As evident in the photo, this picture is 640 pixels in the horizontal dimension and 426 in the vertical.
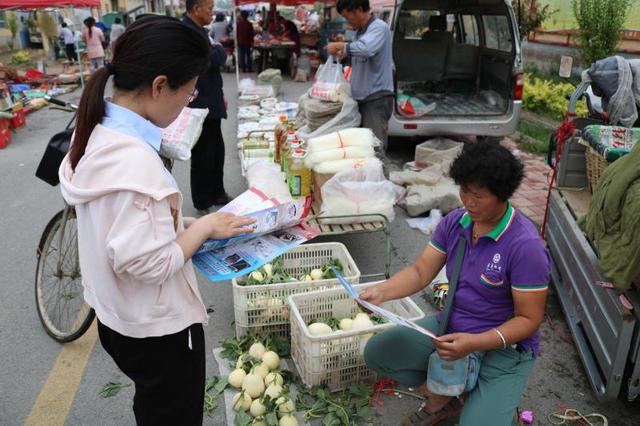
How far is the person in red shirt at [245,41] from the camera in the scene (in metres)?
15.1

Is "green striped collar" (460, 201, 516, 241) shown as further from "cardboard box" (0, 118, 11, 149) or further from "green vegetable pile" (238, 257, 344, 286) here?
"cardboard box" (0, 118, 11, 149)

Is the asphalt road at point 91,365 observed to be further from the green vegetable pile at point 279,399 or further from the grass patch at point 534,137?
the grass patch at point 534,137

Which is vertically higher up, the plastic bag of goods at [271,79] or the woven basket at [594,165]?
the woven basket at [594,165]

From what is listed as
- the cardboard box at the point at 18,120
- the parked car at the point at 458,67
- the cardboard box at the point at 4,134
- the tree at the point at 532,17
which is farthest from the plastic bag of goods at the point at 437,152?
the tree at the point at 532,17

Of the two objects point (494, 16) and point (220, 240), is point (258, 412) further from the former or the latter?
point (494, 16)

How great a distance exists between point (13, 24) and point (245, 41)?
11.6m

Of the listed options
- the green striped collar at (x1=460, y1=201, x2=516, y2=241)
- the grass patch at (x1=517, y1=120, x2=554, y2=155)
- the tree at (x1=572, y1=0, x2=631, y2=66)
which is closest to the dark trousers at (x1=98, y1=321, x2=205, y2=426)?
the green striped collar at (x1=460, y1=201, x2=516, y2=241)

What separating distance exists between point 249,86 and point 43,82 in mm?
6046

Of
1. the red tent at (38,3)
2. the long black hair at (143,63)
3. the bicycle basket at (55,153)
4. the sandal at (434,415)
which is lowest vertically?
the sandal at (434,415)

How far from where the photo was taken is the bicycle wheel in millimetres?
3268

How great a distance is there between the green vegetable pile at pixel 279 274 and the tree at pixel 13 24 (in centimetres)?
2216

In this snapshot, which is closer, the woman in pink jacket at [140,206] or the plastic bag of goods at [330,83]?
the woman in pink jacket at [140,206]

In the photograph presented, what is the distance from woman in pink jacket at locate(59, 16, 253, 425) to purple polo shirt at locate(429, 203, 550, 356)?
106 cm

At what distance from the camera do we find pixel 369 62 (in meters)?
5.13
